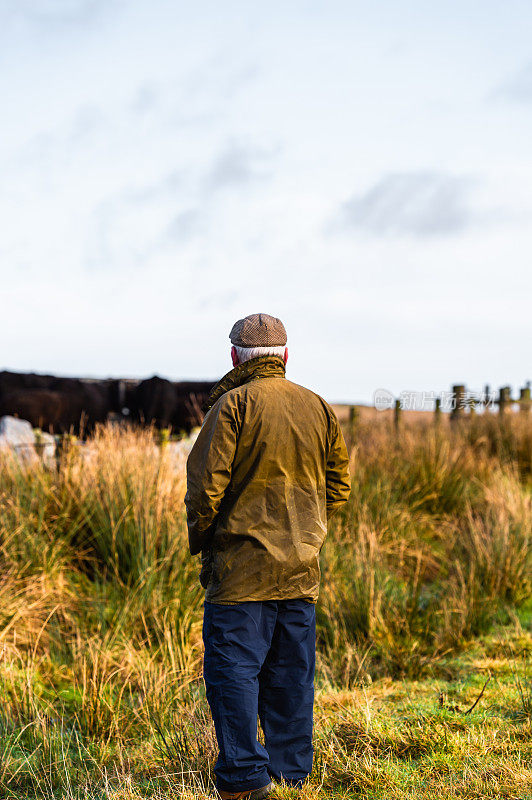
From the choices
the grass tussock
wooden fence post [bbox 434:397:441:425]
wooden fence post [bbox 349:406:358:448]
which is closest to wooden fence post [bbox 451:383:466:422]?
wooden fence post [bbox 434:397:441:425]

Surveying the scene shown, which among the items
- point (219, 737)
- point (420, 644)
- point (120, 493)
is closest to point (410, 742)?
point (219, 737)

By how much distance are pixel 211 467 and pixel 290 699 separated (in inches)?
45.8

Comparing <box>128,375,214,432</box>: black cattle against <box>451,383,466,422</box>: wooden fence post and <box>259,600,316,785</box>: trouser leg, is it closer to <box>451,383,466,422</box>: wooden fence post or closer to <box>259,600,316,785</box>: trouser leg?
<box>451,383,466,422</box>: wooden fence post

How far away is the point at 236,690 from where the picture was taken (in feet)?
10.4

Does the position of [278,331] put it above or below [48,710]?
above

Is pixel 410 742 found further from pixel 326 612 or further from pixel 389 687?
pixel 326 612

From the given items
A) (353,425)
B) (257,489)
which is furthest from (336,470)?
(353,425)

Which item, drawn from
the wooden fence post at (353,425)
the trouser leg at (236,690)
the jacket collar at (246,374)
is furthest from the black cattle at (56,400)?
the trouser leg at (236,690)

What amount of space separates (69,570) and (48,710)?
1.89 m

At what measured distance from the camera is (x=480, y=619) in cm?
604

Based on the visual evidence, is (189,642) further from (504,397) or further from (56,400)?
(504,397)

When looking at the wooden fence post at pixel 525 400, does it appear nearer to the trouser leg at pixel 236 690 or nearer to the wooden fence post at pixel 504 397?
the wooden fence post at pixel 504 397

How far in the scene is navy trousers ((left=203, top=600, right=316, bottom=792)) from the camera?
3.18 m

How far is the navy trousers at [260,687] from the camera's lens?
10.4 feet
